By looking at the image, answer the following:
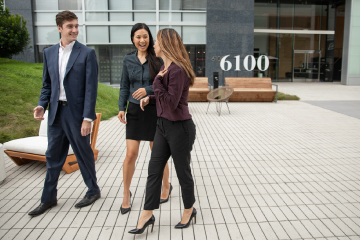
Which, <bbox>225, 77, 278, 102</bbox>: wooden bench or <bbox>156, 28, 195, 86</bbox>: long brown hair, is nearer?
Answer: <bbox>156, 28, 195, 86</bbox>: long brown hair

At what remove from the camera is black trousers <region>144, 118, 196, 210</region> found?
274cm

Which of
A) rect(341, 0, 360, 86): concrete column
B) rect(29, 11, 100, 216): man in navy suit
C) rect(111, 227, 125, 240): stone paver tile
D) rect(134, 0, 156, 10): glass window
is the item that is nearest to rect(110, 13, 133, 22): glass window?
rect(134, 0, 156, 10): glass window

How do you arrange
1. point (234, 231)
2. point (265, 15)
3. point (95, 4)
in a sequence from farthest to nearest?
point (265, 15) < point (95, 4) < point (234, 231)

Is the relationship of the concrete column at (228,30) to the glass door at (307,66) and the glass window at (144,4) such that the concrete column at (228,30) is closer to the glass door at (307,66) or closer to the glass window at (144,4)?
the glass window at (144,4)

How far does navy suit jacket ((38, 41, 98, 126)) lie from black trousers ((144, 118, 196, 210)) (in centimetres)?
83

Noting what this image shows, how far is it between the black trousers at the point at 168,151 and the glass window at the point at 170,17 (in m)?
17.6

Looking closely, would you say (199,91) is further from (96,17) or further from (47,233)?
(47,233)

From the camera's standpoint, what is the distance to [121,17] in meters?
19.1

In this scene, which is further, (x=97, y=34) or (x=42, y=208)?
(x=97, y=34)

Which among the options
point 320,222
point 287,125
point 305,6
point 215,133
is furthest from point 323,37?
point 320,222

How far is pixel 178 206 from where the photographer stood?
3.47 metres

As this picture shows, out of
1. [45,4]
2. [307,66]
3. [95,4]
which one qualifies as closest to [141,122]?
[95,4]

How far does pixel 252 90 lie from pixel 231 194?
32.0ft

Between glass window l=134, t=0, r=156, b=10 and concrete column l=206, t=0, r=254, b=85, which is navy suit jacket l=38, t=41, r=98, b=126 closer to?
concrete column l=206, t=0, r=254, b=85
